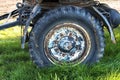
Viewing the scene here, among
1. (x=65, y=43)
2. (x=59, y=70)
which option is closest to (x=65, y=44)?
(x=65, y=43)

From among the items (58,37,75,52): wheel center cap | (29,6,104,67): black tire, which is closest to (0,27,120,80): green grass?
(29,6,104,67): black tire

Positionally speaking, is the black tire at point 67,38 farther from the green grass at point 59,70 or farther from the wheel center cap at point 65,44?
the green grass at point 59,70

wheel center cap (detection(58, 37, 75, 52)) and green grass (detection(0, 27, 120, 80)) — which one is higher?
wheel center cap (detection(58, 37, 75, 52))

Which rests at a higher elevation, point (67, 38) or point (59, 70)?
point (67, 38)

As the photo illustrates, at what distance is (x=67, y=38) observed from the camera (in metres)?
5.50

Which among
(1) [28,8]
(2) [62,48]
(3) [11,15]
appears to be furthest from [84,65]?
(3) [11,15]

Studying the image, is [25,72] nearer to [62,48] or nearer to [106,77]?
[62,48]

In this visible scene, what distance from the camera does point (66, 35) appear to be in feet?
18.0

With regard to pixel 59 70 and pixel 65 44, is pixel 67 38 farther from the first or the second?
pixel 59 70

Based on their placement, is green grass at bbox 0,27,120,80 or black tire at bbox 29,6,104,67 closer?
green grass at bbox 0,27,120,80

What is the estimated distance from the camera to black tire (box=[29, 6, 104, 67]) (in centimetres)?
546

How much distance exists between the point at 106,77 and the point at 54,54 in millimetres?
876

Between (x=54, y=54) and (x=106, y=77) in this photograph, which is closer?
(x=106, y=77)

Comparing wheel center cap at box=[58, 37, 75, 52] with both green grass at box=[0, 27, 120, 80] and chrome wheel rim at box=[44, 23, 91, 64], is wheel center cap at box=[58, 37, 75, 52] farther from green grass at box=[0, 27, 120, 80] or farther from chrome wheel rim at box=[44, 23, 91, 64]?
green grass at box=[0, 27, 120, 80]
